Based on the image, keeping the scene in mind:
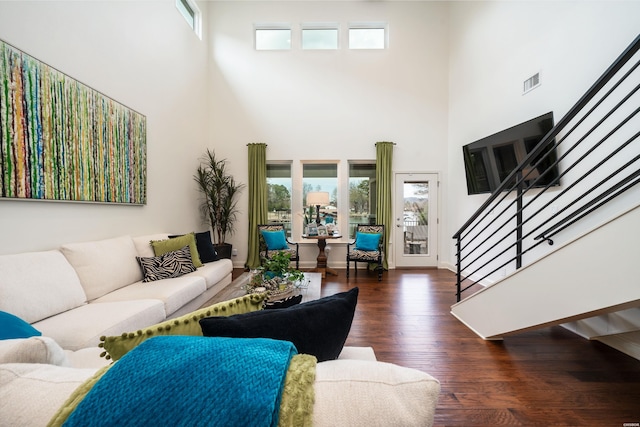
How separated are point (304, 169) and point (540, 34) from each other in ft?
13.3

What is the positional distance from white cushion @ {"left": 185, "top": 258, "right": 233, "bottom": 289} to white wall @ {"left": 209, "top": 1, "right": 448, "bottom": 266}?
1701mm

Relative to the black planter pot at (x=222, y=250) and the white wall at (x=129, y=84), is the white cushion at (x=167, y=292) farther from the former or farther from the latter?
the black planter pot at (x=222, y=250)

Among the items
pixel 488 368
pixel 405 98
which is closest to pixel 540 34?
pixel 405 98

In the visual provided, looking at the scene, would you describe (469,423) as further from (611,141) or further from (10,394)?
(611,141)

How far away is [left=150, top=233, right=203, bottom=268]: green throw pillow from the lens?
3184 millimetres

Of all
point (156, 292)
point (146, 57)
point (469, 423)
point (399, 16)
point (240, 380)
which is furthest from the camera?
point (399, 16)

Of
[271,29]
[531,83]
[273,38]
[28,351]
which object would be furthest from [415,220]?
[28,351]

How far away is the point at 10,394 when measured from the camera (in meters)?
0.52

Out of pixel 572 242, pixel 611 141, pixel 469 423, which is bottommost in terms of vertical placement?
pixel 469 423

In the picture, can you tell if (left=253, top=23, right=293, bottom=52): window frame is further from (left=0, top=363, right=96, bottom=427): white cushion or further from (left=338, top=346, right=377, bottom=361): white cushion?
(left=0, top=363, right=96, bottom=427): white cushion

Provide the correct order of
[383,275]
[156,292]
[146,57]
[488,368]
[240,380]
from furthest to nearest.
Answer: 1. [383,275]
2. [146,57]
3. [156,292]
4. [488,368]
5. [240,380]

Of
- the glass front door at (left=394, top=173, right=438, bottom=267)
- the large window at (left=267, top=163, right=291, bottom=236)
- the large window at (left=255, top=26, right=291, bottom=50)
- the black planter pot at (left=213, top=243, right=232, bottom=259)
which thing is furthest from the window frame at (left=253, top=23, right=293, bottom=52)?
the black planter pot at (left=213, top=243, right=232, bottom=259)

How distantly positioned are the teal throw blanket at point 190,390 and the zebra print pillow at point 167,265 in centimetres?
274

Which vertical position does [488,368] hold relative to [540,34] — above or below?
below
